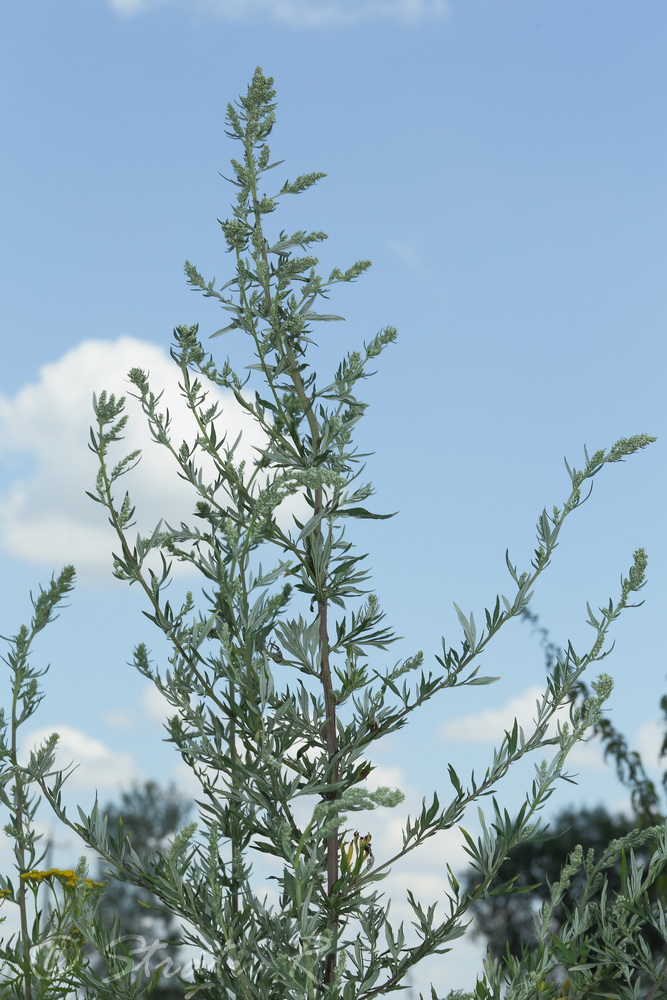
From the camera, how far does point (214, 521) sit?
3.88 m

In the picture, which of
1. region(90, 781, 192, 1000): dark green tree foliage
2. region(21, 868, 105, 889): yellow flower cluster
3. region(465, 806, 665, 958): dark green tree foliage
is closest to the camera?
region(21, 868, 105, 889): yellow flower cluster

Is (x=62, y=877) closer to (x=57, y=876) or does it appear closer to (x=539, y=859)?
(x=57, y=876)

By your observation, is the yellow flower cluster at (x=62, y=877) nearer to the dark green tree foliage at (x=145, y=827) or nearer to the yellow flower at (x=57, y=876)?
the yellow flower at (x=57, y=876)

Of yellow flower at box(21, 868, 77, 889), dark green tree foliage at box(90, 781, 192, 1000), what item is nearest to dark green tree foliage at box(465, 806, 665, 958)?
dark green tree foliage at box(90, 781, 192, 1000)

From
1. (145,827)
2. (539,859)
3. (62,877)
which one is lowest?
(62,877)

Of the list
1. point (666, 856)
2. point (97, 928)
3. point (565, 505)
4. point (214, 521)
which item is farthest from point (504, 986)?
point (214, 521)

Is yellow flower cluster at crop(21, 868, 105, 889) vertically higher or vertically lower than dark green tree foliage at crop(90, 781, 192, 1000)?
lower

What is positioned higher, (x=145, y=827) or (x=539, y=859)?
(x=145, y=827)

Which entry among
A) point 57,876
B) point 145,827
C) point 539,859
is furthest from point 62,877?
point 145,827

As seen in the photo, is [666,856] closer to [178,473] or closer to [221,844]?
[221,844]

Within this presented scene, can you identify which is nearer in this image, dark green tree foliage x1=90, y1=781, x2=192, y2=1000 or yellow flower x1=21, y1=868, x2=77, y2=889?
yellow flower x1=21, y1=868, x2=77, y2=889

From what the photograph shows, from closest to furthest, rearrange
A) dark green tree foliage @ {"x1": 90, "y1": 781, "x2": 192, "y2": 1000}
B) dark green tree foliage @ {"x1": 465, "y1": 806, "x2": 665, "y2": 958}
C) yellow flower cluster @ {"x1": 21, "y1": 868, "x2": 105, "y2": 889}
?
yellow flower cluster @ {"x1": 21, "y1": 868, "x2": 105, "y2": 889}
dark green tree foliage @ {"x1": 465, "y1": 806, "x2": 665, "y2": 958}
dark green tree foliage @ {"x1": 90, "y1": 781, "x2": 192, "y2": 1000}

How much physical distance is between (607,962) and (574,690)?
3.09 ft

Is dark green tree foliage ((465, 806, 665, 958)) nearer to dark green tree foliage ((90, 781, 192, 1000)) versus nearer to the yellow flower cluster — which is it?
dark green tree foliage ((90, 781, 192, 1000))
